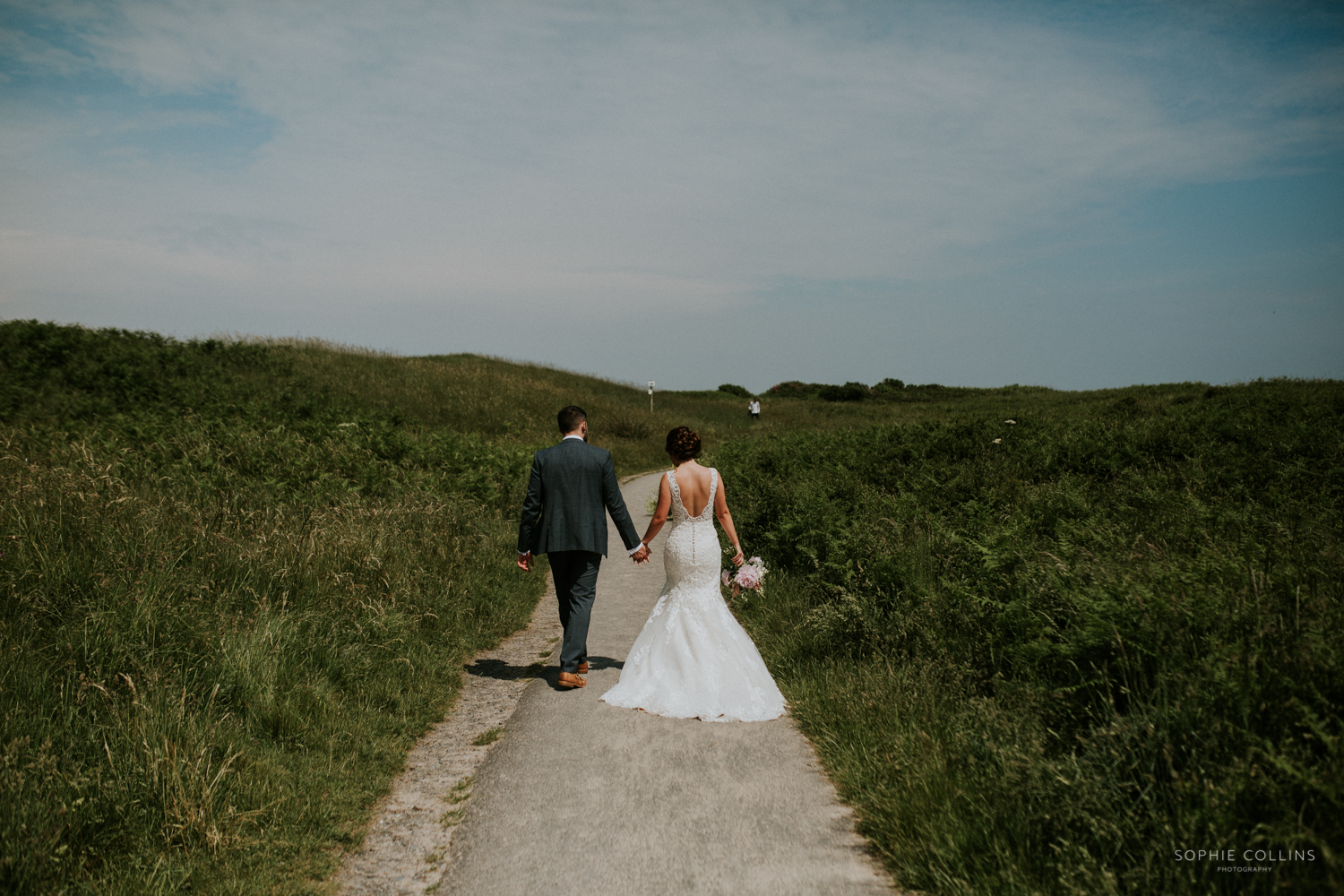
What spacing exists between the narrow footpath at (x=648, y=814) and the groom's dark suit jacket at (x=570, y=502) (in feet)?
5.00

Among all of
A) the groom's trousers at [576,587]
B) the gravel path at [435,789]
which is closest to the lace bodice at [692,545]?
Answer: the groom's trousers at [576,587]

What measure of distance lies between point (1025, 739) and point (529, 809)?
2.93 metres

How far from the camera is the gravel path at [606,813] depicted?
3.46 metres

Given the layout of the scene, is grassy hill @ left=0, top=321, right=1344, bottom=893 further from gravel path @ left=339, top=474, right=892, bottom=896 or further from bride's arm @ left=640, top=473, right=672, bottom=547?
bride's arm @ left=640, top=473, right=672, bottom=547

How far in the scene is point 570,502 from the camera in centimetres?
673

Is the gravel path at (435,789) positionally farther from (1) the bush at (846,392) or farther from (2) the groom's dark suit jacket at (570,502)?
(1) the bush at (846,392)

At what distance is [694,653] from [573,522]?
5.59ft

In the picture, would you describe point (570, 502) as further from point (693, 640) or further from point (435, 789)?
point (435, 789)

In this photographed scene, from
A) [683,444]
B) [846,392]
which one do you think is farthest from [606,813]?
[846,392]

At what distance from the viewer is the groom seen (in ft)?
21.9

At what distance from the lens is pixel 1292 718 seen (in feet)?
10.5

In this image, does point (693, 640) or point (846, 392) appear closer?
point (693, 640)

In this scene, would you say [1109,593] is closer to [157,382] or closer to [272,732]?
[272,732]

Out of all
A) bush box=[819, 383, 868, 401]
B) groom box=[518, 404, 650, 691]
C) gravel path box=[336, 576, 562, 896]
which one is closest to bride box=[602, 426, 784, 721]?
groom box=[518, 404, 650, 691]
